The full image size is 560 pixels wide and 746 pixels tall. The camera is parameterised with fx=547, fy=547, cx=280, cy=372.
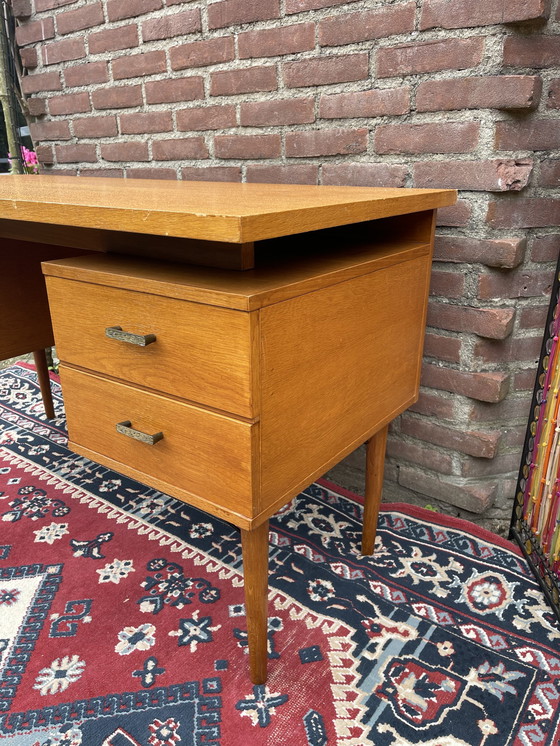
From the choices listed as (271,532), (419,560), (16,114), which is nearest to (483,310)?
(419,560)

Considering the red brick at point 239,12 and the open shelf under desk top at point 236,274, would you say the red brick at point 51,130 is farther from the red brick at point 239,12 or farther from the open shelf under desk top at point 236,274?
the open shelf under desk top at point 236,274

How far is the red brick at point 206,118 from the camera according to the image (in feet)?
4.99

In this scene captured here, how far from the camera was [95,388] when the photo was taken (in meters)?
0.96

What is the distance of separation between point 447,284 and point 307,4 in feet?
2.40

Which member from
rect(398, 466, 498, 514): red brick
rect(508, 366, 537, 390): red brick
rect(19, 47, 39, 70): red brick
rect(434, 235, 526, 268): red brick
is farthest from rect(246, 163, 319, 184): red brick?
rect(19, 47, 39, 70): red brick

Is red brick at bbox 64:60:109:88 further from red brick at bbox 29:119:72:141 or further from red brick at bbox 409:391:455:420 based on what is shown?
red brick at bbox 409:391:455:420

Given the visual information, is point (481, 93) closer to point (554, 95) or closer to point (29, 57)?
point (554, 95)

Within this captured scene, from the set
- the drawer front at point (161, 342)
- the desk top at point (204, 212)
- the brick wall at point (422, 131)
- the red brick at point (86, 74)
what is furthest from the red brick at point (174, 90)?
the drawer front at point (161, 342)

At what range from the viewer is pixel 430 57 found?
115 cm

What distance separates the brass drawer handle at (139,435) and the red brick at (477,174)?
2.73 ft

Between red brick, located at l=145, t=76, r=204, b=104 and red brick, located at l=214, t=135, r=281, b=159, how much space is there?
0.15 m

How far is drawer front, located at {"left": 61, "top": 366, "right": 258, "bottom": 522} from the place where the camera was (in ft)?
2.61

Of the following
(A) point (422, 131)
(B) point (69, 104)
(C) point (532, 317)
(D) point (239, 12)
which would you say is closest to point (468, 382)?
(C) point (532, 317)

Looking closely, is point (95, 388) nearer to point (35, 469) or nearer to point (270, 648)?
point (270, 648)
